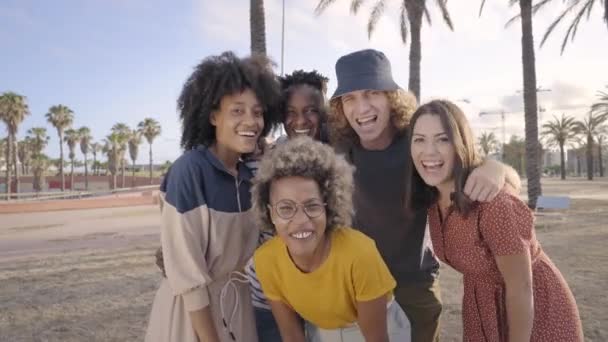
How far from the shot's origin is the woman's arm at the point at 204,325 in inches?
88.7

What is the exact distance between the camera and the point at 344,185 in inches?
94.7

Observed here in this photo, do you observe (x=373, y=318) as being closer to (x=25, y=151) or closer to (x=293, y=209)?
(x=293, y=209)

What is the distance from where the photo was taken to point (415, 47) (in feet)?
52.3

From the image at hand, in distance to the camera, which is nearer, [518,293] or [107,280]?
[518,293]

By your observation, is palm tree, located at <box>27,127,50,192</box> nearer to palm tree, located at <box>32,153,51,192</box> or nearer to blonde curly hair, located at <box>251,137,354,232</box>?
palm tree, located at <box>32,153,51,192</box>

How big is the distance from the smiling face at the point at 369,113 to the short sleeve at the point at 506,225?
0.93 metres

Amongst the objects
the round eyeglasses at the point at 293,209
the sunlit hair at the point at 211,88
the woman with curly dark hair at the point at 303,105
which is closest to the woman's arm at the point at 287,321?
the round eyeglasses at the point at 293,209

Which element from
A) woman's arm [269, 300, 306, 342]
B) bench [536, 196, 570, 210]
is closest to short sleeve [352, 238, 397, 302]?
woman's arm [269, 300, 306, 342]

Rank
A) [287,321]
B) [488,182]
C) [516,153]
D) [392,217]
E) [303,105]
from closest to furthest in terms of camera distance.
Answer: [488,182]
[287,321]
[392,217]
[303,105]
[516,153]

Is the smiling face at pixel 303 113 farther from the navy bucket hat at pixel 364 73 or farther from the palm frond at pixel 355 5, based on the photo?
the palm frond at pixel 355 5

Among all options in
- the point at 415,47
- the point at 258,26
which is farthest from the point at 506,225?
the point at 415,47

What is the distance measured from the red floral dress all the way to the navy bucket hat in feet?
3.18

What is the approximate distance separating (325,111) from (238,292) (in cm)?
149

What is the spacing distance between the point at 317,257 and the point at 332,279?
0.14 m
